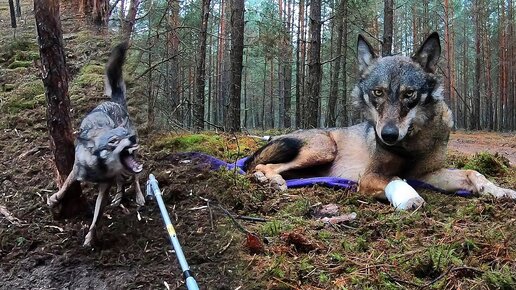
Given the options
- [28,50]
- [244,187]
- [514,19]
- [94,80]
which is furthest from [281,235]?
[514,19]

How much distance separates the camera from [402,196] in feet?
14.5

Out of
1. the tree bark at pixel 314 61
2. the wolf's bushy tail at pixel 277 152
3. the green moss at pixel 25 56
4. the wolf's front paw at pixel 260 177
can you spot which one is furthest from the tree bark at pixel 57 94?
the tree bark at pixel 314 61

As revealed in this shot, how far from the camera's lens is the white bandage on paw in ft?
14.0

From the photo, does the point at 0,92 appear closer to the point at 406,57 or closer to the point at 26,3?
the point at 406,57

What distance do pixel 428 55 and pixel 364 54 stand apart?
2.38 ft

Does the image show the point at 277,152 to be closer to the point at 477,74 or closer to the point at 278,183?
the point at 278,183

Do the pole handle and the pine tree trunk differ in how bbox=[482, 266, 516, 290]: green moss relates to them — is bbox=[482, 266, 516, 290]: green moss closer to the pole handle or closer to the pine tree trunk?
the pole handle

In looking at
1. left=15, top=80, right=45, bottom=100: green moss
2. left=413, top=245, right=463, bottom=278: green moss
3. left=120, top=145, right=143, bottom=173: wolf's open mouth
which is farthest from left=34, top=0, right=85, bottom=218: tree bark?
left=15, top=80, right=45, bottom=100: green moss

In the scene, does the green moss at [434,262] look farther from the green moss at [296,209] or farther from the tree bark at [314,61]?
the tree bark at [314,61]

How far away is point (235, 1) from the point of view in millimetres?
11844

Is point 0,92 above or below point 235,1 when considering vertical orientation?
below

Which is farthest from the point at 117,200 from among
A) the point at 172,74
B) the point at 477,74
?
the point at 477,74

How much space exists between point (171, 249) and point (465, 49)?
156 feet

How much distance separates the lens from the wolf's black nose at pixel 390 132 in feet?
15.0
